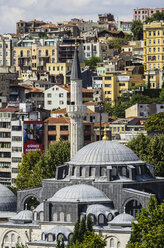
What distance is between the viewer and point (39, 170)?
4011 inches

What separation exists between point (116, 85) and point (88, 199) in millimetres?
84567

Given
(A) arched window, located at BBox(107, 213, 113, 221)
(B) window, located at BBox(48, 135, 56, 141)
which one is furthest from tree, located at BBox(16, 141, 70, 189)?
(A) arched window, located at BBox(107, 213, 113, 221)

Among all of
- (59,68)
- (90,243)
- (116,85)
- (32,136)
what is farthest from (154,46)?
(90,243)

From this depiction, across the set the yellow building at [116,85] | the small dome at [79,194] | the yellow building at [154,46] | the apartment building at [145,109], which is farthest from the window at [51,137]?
the yellow building at [154,46]

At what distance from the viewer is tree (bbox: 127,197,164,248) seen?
62.2 metres

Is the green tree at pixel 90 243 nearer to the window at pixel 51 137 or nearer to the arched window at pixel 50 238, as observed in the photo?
the arched window at pixel 50 238

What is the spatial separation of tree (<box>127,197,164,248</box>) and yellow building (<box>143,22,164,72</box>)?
354ft

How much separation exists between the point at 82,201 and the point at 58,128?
46.2 metres

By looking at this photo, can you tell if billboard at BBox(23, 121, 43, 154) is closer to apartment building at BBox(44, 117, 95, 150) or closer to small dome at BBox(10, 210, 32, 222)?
apartment building at BBox(44, 117, 95, 150)

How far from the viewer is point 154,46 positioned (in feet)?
568

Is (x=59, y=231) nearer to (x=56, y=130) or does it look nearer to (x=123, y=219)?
(x=123, y=219)

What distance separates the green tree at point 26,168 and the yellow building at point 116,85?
47.1 metres

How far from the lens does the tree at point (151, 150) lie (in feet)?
328

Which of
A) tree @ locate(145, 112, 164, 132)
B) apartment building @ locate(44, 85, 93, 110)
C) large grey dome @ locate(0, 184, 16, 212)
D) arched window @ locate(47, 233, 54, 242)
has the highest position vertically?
apartment building @ locate(44, 85, 93, 110)
